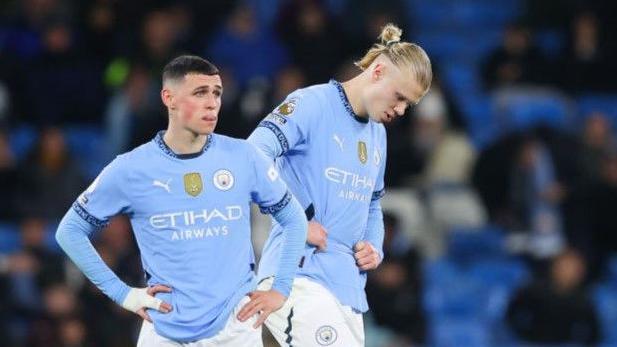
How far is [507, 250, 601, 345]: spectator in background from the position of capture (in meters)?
12.1

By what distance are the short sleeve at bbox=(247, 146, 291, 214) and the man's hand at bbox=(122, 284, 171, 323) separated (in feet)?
1.82

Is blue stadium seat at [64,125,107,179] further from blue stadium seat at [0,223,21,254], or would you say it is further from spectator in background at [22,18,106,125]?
blue stadium seat at [0,223,21,254]

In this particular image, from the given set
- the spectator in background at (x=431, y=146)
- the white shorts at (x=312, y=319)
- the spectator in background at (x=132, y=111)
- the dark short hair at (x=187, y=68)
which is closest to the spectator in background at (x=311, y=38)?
the spectator in background at (x=431, y=146)

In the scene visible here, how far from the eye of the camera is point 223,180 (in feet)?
20.9

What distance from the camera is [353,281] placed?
6.87 meters

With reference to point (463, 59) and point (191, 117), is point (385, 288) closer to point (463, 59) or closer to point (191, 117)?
point (463, 59)

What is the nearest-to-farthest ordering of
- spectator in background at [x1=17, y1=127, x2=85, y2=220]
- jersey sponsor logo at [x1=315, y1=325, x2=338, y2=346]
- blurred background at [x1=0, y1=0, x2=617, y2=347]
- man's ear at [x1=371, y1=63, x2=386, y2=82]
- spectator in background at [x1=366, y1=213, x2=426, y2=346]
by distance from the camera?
jersey sponsor logo at [x1=315, y1=325, x2=338, y2=346]
man's ear at [x1=371, y1=63, x2=386, y2=82]
spectator in background at [x1=366, y1=213, x2=426, y2=346]
blurred background at [x1=0, y1=0, x2=617, y2=347]
spectator in background at [x1=17, y1=127, x2=85, y2=220]

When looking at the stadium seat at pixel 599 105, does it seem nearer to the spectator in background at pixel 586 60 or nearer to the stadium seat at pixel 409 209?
the spectator in background at pixel 586 60

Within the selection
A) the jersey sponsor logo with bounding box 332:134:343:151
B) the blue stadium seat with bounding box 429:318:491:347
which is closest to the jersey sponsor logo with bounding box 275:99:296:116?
the jersey sponsor logo with bounding box 332:134:343:151

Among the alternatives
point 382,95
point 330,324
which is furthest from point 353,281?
point 382,95

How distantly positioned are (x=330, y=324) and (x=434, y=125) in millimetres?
6925

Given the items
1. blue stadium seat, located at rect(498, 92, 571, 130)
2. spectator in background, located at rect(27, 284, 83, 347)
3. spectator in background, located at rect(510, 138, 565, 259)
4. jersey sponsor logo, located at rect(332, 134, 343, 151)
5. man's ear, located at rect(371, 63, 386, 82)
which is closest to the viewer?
man's ear, located at rect(371, 63, 386, 82)

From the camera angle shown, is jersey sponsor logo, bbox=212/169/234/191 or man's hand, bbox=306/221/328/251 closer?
jersey sponsor logo, bbox=212/169/234/191

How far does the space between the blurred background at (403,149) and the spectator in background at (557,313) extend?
2cm
